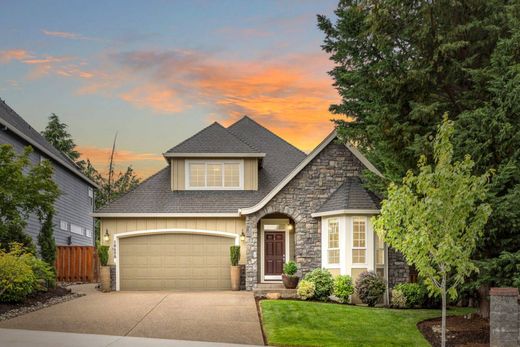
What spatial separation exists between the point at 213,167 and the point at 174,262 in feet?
13.9

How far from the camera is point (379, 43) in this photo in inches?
699

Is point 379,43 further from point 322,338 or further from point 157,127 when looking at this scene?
point 157,127

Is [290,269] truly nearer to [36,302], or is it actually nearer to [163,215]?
[163,215]

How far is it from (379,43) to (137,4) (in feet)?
26.6

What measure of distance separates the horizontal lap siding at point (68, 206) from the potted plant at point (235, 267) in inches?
356

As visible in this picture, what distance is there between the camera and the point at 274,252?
85.5ft

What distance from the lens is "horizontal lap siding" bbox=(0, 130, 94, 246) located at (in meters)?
29.8

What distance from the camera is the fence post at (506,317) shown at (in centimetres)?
1383

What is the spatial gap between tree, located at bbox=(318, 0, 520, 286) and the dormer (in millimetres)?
8537

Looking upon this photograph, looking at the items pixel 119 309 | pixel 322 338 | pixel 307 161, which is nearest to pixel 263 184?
pixel 307 161

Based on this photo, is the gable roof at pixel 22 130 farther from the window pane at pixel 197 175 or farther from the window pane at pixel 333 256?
the window pane at pixel 333 256

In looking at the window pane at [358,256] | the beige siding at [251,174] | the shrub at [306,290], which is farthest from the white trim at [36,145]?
the window pane at [358,256]

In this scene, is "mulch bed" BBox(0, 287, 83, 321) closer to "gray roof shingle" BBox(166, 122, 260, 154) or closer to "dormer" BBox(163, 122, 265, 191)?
"dormer" BBox(163, 122, 265, 191)

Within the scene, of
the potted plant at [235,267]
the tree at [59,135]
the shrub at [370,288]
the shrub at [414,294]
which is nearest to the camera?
the shrub at [370,288]
